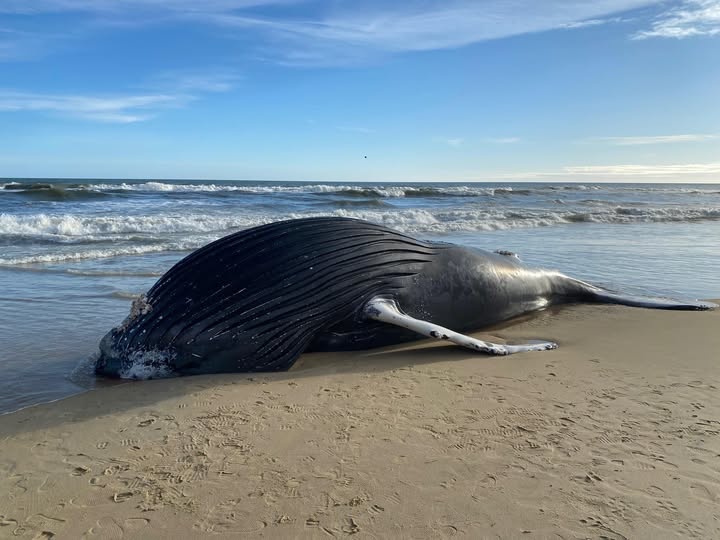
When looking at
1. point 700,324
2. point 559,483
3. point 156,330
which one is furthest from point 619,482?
point 700,324

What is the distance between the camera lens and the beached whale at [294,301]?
4.69 metres

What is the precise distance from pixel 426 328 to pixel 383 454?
6.10 ft

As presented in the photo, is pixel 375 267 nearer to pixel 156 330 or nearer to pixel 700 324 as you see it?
pixel 156 330

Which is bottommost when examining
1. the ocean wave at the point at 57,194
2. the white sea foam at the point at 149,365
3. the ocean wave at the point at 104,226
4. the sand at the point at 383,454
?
the sand at the point at 383,454

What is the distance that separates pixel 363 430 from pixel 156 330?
193 cm

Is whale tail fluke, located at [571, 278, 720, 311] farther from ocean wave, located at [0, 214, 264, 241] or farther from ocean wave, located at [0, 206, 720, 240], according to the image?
ocean wave, located at [0, 214, 264, 241]

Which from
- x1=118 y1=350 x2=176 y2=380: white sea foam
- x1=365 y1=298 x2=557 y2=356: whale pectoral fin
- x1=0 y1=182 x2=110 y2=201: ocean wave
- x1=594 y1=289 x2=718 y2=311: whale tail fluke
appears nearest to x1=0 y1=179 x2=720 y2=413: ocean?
x1=118 y1=350 x2=176 y2=380: white sea foam

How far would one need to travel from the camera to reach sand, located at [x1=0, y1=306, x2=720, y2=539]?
2695 millimetres

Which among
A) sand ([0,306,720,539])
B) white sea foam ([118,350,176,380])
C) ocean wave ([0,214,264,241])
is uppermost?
ocean wave ([0,214,264,241])

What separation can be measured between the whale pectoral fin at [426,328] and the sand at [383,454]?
18cm

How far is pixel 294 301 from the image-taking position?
196 inches

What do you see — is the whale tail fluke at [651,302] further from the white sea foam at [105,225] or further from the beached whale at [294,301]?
the white sea foam at [105,225]

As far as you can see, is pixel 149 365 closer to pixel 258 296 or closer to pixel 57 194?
pixel 258 296

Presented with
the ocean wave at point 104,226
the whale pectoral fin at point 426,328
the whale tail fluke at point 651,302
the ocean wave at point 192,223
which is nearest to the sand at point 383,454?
the whale pectoral fin at point 426,328
